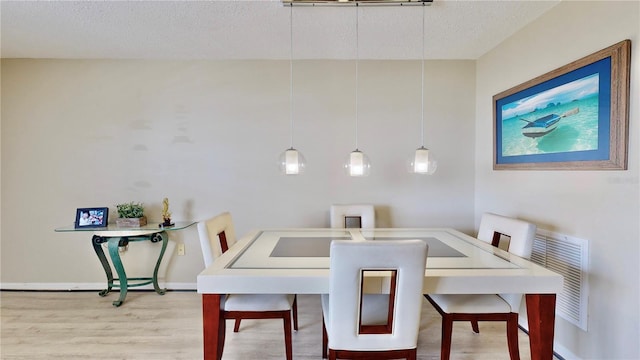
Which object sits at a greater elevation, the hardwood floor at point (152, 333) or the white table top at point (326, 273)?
the white table top at point (326, 273)

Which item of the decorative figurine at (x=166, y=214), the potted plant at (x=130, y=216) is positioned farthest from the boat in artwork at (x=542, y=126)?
the potted plant at (x=130, y=216)

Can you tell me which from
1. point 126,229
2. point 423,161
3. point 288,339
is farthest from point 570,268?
point 126,229

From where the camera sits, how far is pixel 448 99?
3.00m

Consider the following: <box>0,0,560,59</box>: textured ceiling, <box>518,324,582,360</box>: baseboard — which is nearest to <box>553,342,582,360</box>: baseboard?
<box>518,324,582,360</box>: baseboard

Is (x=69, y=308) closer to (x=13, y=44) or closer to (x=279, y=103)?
(x=13, y=44)

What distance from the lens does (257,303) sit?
1729 millimetres

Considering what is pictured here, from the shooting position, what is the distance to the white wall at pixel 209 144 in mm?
2957

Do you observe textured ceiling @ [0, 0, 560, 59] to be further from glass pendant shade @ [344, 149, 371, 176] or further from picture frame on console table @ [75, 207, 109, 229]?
picture frame on console table @ [75, 207, 109, 229]

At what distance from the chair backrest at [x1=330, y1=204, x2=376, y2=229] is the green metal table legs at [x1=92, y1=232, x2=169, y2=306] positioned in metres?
1.61

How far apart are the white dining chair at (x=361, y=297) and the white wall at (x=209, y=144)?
1659mm

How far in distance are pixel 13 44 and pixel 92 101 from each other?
0.67m

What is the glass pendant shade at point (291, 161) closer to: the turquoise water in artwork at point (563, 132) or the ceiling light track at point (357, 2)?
the ceiling light track at point (357, 2)

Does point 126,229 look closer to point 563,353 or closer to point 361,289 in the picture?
point 361,289

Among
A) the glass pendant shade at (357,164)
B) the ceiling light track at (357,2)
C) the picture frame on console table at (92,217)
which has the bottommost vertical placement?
the picture frame on console table at (92,217)
